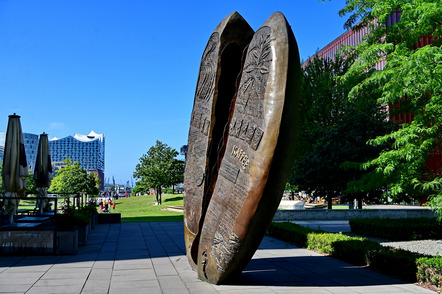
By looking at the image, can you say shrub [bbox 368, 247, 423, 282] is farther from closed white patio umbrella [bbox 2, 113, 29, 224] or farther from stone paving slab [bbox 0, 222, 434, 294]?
closed white patio umbrella [bbox 2, 113, 29, 224]

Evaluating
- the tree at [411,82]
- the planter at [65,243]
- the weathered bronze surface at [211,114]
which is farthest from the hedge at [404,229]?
the planter at [65,243]

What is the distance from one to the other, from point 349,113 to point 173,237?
13.9m

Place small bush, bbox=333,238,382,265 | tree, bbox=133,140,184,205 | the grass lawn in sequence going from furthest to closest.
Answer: tree, bbox=133,140,184,205 → the grass lawn → small bush, bbox=333,238,382,265

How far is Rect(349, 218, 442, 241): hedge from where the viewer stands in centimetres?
1490

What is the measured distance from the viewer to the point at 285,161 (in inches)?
239

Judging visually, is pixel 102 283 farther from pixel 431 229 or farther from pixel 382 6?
pixel 431 229

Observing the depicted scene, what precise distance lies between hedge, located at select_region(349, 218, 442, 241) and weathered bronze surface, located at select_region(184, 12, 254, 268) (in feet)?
32.7

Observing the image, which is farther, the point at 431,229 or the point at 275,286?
the point at 431,229

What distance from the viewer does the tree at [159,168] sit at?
45.9m

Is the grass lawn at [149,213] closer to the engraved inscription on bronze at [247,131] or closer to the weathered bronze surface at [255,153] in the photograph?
the weathered bronze surface at [255,153]

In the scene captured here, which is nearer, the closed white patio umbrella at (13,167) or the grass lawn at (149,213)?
the closed white patio umbrella at (13,167)

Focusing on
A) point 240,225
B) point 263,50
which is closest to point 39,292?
point 240,225

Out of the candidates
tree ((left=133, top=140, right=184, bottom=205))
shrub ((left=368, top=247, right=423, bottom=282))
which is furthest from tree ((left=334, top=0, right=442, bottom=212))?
tree ((left=133, top=140, right=184, bottom=205))

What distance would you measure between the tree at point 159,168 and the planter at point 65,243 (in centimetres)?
3447
